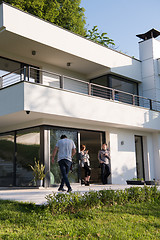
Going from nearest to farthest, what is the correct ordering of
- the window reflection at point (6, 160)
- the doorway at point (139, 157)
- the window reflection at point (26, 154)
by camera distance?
1. the window reflection at point (26, 154)
2. the window reflection at point (6, 160)
3. the doorway at point (139, 157)

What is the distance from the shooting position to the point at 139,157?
55.6ft

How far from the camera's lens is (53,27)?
44.0 feet

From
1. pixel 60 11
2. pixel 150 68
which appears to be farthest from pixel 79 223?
pixel 60 11

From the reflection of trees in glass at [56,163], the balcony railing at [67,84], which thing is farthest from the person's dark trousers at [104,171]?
the balcony railing at [67,84]

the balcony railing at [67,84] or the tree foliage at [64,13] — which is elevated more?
the tree foliage at [64,13]

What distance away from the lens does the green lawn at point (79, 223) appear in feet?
16.6

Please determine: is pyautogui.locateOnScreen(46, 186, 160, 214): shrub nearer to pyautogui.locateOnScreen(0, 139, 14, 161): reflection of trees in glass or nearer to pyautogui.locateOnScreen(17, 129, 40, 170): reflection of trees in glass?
pyautogui.locateOnScreen(17, 129, 40, 170): reflection of trees in glass

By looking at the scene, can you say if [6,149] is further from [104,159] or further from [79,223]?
[79,223]

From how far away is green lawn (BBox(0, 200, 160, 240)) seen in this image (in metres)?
5.05

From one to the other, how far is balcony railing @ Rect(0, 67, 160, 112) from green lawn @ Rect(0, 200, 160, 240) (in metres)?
6.70

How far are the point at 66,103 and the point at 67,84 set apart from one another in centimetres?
347

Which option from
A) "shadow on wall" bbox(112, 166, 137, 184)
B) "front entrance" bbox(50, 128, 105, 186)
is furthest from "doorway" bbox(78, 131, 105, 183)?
"shadow on wall" bbox(112, 166, 137, 184)

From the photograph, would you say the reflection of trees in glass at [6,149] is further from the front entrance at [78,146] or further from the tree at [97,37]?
the tree at [97,37]

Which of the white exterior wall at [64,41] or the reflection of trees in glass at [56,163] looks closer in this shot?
the white exterior wall at [64,41]
